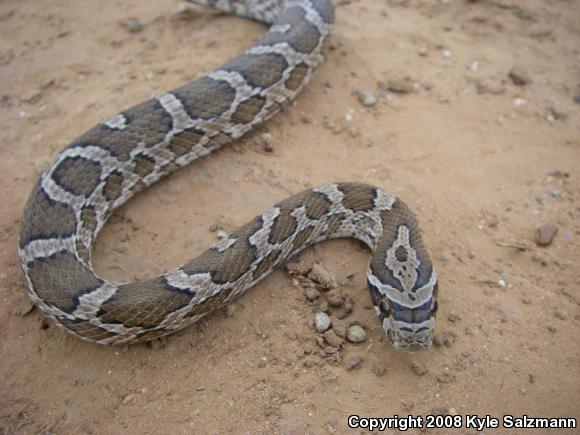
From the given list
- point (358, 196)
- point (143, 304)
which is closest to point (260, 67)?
point (358, 196)

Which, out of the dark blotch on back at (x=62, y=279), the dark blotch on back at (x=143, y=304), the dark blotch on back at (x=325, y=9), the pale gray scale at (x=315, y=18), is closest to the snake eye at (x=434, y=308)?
the dark blotch on back at (x=143, y=304)

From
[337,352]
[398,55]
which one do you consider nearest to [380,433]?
[337,352]

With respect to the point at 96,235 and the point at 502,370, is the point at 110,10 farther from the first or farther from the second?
the point at 502,370

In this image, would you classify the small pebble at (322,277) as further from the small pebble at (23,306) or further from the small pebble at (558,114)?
the small pebble at (558,114)

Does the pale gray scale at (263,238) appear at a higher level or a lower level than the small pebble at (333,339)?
higher

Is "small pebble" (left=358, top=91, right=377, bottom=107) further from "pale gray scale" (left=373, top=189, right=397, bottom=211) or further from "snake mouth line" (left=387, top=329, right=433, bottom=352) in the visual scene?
"snake mouth line" (left=387, top=329, right=433, bottom=352)

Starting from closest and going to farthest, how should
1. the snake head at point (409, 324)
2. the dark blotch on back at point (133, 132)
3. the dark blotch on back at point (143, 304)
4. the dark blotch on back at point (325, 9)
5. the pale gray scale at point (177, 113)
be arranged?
the snake head at point (409, 324), the dark blotch on back at point (143, 304), the dark blotch on back at point (133, 132), the pale gray scale at point (177, 113), the dark blotch on back at point (325, 9)

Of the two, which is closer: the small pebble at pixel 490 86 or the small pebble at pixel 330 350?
the small pebble at pixel 330 350
